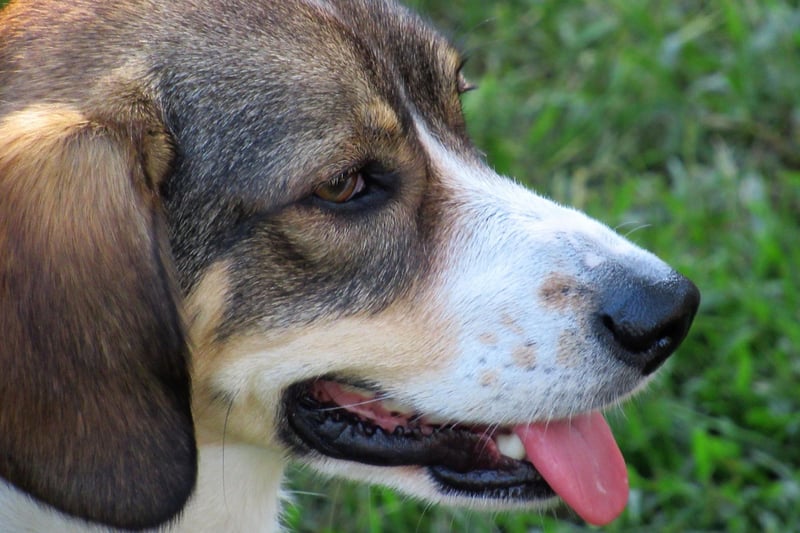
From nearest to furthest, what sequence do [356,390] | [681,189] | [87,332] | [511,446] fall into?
[87,332]
[356,390]
[511,446]
[681,189]

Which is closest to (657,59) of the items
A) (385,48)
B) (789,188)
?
(789,188)

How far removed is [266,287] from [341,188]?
0.34m

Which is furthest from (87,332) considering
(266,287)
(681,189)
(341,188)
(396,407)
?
(681,189)

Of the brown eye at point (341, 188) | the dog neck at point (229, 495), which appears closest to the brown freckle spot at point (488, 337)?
the brown eye at point (341, 188)

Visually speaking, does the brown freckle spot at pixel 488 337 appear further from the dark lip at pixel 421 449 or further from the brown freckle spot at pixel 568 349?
the dark lip at pixel 421 449

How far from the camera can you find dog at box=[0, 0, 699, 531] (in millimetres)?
3193

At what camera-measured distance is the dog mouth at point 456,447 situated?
143 inches

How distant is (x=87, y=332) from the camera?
125 inches

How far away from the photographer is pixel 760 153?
647 cm

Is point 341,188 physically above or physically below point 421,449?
above

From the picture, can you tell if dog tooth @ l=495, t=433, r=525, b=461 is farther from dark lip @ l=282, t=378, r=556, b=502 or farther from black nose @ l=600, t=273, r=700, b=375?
black nose @ l=600, t=273, r=700, b=375

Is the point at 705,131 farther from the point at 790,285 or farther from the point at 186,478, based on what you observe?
the point at 186,478

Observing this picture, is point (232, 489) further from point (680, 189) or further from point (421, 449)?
point (680, 189)

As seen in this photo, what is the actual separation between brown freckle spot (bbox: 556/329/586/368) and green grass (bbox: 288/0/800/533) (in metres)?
1.22
